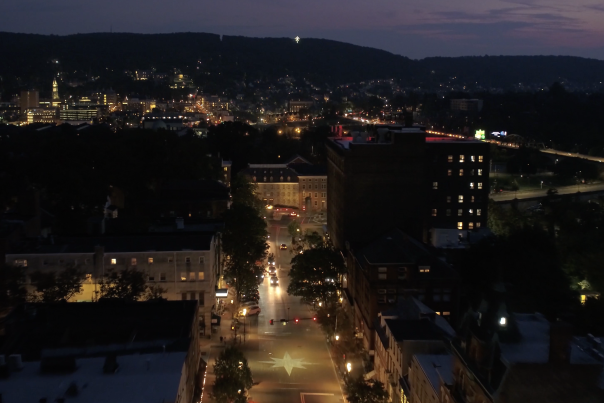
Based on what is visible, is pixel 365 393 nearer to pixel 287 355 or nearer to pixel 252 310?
pixel 287 355

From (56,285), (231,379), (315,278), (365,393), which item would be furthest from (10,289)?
(315,278)

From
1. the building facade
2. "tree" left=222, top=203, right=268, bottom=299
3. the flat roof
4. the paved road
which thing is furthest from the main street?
the paved road

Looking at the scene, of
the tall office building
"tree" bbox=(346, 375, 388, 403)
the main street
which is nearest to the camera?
"tree" bbox=(346, 375, 388, 403)

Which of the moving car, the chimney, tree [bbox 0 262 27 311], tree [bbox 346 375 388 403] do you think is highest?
the chimney

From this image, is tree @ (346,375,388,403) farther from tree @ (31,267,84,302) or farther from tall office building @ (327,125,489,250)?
tall office building @ (327,125,489,250)

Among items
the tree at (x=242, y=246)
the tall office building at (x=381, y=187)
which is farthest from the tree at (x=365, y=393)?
the tall office building at (x=381, y=187)

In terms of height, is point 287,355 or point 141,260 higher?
Answer: point 141,260
